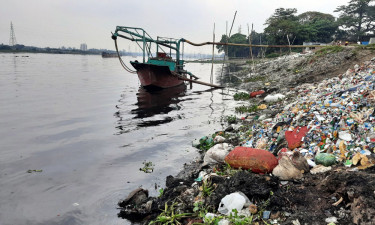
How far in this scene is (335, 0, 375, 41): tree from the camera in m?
44.3

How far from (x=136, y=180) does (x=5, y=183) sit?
258 cm

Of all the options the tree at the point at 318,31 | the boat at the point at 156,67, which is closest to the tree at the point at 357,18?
the tree at the point at 318,31

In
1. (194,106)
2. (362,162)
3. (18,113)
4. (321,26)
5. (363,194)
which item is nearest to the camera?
(363,194)

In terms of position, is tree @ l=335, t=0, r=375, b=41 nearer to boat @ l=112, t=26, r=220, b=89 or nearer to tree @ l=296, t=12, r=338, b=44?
tree @ l=296, t=12, r=338, b=44

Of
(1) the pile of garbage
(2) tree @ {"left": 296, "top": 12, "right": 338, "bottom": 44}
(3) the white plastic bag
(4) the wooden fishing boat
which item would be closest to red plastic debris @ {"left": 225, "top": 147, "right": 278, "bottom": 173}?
(1) the pile of garbage

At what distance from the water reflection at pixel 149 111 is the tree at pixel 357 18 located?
134 feet

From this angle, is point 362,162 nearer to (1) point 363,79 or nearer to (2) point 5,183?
(1) point 363,79

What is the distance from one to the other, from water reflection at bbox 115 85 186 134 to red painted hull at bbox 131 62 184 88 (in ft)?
3.07

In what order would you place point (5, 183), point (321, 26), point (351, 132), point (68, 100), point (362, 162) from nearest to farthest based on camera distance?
1. point (362, 162)
2. point (351, 132)
3. point (5, 183)
4. point (68, 100)
5. point (321, 26)

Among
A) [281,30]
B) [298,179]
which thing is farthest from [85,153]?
[281,30]

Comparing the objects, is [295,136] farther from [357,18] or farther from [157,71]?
[357,18]

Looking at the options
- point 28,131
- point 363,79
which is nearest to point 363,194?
point 363,79

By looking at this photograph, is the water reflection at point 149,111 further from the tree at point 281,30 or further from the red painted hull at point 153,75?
the tree at point 281,30

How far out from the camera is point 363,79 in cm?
688
